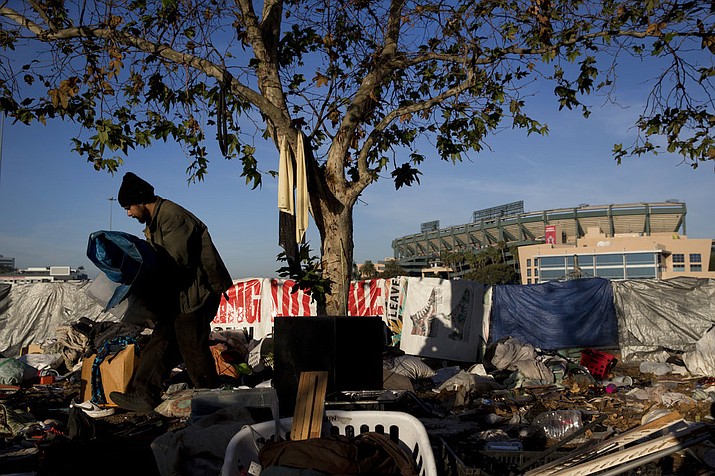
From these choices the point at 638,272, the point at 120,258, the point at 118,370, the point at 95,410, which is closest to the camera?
the point at 120,258

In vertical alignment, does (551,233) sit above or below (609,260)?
above

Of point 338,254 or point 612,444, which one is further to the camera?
point 338,254

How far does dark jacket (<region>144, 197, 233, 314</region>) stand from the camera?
545 cm

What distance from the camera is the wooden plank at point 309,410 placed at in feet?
9.53

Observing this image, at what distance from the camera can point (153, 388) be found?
5.54 meters

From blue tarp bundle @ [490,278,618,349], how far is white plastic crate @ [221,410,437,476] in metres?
11.0

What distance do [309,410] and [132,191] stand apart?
3.35 metres

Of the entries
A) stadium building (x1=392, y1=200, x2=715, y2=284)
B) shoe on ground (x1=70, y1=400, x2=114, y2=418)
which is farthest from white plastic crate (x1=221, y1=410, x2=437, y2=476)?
stadium building (x1=392, y1=200, x2=715, y2=284)

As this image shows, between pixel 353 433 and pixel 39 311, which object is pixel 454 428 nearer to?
pixel 353 433

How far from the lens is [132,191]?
18.0 feet

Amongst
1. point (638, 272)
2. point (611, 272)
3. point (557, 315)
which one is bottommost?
point (557, 315)

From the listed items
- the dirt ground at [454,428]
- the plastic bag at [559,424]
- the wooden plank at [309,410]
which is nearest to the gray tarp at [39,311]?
the dirt ground at [454,428]

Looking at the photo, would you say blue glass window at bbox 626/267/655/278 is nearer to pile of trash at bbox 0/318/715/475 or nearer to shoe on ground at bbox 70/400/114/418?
pile of trash at bbox 0/318/715/475

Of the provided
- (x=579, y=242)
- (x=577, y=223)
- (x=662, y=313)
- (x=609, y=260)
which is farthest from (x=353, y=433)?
(x=577, y=223)
